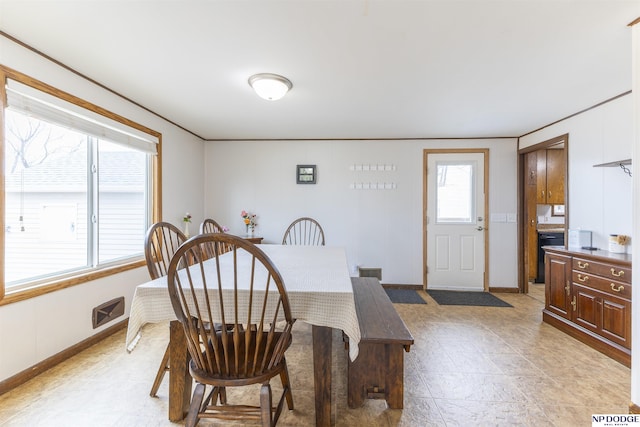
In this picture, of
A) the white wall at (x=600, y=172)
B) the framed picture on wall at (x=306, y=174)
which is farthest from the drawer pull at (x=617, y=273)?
the framed picture on wall at (x=306, y=174)

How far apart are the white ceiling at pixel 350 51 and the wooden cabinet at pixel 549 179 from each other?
1.64 meters

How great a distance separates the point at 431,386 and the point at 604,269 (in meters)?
1.85

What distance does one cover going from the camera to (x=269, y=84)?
7.23 ft

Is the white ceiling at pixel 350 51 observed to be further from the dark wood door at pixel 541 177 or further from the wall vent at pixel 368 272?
→ the wall vent at pixel 368 272

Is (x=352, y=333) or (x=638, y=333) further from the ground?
(x=352, y=333)

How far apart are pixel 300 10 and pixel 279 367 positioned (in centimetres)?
184

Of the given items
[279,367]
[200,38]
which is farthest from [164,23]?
[279,367]

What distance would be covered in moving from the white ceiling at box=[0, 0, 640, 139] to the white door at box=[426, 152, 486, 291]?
1.17 meters

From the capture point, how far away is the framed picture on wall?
13.9 ft

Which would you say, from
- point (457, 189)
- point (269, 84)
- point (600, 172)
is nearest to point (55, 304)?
point (269, 84)

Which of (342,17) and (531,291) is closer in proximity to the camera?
(342,17)

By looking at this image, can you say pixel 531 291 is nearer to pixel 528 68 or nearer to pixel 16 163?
pixel 528 68

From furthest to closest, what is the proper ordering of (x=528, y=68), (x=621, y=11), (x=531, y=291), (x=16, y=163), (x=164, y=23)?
1. (x=531, y=291)
2. (x=528, y=68)
3. (x=16, y=163)
4. (x=164, y=23)
5. (x=621, y=11)

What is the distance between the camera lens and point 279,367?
124 centimetres
